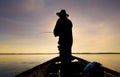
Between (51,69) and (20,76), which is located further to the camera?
(51,69)

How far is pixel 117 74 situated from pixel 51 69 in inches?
130

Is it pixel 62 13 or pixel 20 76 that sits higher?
pixel 62 13

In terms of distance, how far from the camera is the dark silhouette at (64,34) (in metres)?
7.57

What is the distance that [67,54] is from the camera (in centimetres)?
773

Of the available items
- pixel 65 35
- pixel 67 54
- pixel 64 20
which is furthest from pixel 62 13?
pixel 67 54

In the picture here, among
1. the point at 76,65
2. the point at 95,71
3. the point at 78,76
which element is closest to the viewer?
the point at 95,71

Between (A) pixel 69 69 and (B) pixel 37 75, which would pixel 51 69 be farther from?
(A) pixel 69 69

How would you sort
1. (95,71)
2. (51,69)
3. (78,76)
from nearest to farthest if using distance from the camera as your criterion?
1. (95,71)
2. (78,76)
3. (51,69)

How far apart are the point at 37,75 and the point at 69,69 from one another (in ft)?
9.26

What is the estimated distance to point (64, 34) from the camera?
7750 mm

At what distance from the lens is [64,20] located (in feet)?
25.0

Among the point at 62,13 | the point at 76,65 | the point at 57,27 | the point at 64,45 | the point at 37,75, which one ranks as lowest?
the point at 37,75

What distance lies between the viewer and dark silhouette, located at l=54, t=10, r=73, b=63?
24.8 ft

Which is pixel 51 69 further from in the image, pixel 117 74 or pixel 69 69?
pixel 117 74
